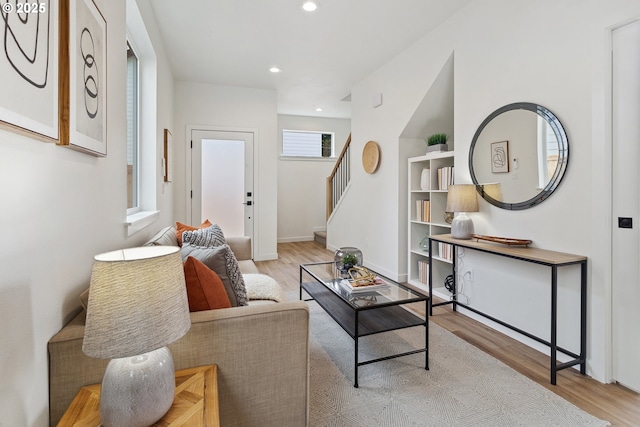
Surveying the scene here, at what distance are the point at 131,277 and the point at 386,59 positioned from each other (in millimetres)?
4061

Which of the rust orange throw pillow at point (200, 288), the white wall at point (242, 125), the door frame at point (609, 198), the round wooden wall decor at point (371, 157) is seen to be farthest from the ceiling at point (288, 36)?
the rust orange throw pillow at point (200, 288)

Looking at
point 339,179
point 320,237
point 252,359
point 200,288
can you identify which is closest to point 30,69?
point 200,288

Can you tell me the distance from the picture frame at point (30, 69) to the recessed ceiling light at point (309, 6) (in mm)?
2256

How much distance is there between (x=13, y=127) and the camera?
82 cm

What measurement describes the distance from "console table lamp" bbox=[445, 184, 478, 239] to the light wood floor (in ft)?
2.44

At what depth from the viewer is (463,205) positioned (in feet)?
9.04

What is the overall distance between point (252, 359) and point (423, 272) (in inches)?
112

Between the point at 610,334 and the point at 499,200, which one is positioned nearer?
the point at 610,334

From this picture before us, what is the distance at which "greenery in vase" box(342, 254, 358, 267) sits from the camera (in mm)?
2672

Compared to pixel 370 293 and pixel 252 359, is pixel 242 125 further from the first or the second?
pixel 252 359

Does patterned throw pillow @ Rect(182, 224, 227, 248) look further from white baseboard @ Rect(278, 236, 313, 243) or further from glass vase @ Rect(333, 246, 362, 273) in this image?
white baseboard @ Rect(278, 236, 313, 243)

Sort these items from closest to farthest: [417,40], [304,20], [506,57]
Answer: [506,57] → [304,20] → [417,40]

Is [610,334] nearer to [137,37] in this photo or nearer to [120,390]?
[120,390]

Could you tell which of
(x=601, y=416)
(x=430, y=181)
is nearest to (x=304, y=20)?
(x=430, y=181)
